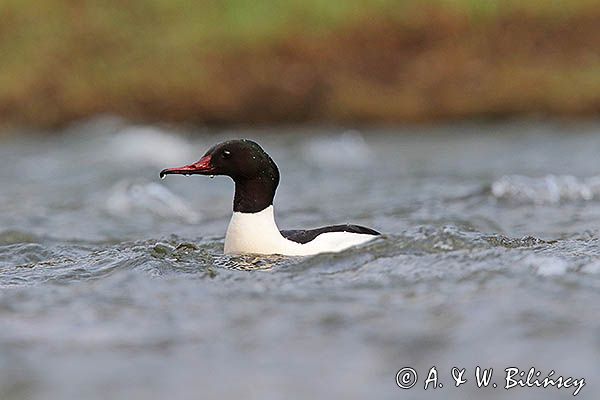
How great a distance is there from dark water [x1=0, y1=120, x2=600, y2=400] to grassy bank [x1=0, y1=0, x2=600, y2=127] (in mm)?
6319

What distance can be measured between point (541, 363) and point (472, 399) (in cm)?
39

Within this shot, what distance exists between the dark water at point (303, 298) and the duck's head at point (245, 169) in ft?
1.41

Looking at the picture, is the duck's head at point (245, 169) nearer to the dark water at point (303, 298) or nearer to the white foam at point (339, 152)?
the dark water at point (303, 298)

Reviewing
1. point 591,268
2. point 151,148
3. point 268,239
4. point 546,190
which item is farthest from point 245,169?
point 151,148

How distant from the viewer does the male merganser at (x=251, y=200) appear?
23.5 feet

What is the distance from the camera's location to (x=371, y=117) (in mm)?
17109

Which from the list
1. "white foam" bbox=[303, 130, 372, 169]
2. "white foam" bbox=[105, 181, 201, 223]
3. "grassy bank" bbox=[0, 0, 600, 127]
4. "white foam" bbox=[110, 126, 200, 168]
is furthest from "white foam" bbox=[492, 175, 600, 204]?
"grassy bank" bbox=[0, 0, 600, 127]

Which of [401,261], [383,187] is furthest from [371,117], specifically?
[401,261]

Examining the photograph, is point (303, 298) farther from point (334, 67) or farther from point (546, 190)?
point (334, 67)

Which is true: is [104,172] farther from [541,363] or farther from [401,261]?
[541,363]

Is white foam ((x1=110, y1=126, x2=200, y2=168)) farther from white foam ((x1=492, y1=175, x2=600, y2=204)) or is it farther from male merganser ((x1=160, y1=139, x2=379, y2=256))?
male merganser ((x1=160, y1=139, x2=379, y2=256))

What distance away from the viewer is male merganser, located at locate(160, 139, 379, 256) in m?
7.16

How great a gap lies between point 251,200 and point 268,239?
33 centimetres

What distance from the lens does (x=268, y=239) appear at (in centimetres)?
717
